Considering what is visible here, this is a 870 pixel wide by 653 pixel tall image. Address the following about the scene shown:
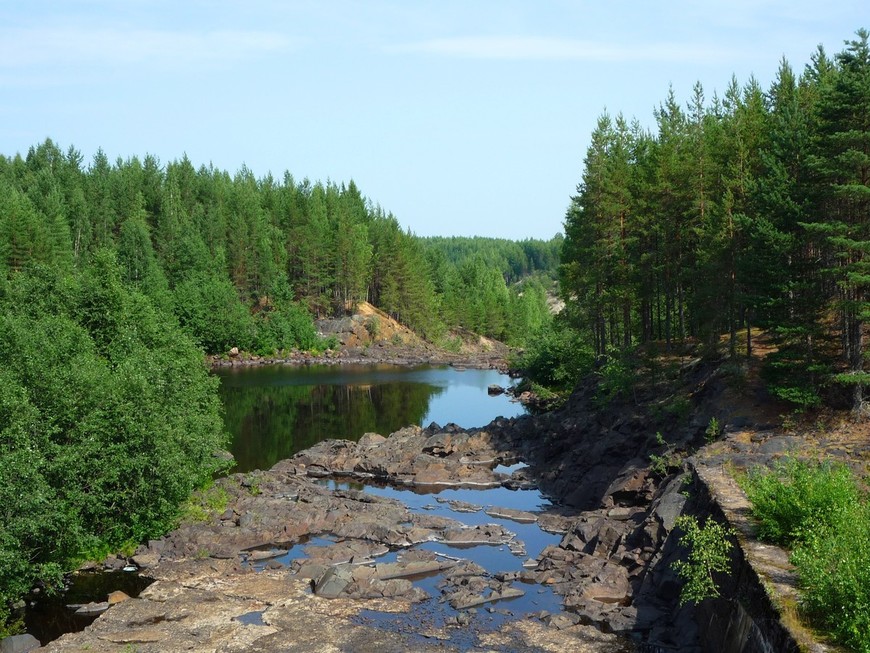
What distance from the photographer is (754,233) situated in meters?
38.7

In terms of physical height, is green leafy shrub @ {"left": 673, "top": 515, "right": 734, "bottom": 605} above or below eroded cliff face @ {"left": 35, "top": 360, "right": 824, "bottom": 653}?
above

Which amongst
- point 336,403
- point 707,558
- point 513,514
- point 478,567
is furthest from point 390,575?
point 336,403

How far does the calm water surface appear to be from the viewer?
60188 mm

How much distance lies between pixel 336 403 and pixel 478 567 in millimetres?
47062

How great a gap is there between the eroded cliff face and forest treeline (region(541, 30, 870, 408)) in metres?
4.31

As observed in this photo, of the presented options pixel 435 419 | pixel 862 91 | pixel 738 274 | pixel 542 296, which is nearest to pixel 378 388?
pixel 435 419

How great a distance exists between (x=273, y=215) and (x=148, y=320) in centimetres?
9962

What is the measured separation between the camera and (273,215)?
143375 mm

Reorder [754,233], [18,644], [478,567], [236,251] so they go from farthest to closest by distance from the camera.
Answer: [236,251] < [754,233] < [478,567] < [18,644]

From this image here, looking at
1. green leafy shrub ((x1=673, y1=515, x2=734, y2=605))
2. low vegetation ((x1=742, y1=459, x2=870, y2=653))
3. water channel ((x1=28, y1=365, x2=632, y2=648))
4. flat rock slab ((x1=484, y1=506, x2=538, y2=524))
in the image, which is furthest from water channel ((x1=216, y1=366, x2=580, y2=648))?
low vegetation ((x1=742, y1=459, x2=870, y2=653))

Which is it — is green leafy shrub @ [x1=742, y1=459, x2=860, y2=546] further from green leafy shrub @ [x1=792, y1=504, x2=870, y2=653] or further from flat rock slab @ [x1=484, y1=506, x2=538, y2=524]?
flat rock slab @ [x1=484, y1=506, x2=538, y2=524]

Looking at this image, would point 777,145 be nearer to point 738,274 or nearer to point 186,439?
point 738,274

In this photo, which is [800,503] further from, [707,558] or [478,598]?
[478,598]

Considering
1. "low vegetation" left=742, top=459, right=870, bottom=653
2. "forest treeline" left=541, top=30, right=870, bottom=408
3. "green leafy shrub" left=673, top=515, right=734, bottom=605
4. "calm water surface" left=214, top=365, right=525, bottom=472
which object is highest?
"forest treeline" left=541, top=30, right=870, bottom=408
